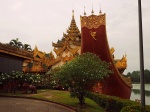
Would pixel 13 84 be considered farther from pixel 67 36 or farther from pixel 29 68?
pixel 67 36

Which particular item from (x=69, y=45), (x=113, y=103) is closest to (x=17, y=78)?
(x=113, y=103)

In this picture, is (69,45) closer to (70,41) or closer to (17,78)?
(70,41)

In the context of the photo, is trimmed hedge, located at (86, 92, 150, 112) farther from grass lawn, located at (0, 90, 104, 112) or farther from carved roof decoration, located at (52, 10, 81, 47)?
carved roof decoration, located at (52, 10, 81, 47)

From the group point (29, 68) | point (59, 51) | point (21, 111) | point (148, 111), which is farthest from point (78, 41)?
point (148, 111)

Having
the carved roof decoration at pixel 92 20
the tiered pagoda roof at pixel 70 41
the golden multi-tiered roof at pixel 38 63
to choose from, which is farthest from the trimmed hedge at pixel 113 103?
the golden multi-tiered roof at pixel 38 63

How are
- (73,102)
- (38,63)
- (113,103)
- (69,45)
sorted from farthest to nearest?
1. (38,63)
2. (69,45)
3. (73,102)
4. (113,103)

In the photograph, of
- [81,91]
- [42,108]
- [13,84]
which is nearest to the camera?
[42,108]

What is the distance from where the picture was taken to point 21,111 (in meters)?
10.8

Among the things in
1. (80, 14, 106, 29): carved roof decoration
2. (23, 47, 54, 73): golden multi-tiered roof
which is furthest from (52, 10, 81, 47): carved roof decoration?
(80, 14, 106, 29): carved roof decoration

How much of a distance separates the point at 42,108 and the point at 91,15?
10589 millimetres

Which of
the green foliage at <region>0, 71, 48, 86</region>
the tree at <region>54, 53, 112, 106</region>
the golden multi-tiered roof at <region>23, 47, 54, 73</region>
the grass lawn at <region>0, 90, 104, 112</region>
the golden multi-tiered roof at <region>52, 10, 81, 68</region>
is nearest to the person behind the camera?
the grass lawn at <region>0, 90, 104, 112</region>

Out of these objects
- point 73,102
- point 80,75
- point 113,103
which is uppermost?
point 80,75

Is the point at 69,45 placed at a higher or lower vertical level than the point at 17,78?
higher

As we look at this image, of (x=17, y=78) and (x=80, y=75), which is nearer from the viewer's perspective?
(x=80, y=75)
